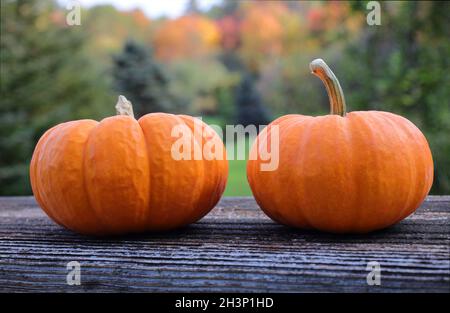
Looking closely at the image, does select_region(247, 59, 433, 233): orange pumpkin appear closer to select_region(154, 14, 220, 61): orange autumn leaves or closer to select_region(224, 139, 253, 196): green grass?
select_region(224, 139, 253, 196): green grass

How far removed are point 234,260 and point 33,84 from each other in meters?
5.90

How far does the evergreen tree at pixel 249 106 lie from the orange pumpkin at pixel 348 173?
2320 cm

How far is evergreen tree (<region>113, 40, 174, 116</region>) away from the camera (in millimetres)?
13727

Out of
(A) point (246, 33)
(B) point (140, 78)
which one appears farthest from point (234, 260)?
(A) point (246, 33)

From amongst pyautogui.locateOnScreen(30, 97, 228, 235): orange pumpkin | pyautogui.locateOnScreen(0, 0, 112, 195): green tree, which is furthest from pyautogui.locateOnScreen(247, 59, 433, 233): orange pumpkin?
pyautogui.locateOnScreen(0, 0, 112, 195): green tree

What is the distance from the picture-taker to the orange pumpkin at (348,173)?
110 cm

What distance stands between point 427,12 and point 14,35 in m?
5.13

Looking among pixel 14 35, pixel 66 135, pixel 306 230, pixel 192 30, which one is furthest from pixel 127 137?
pixel 192 30

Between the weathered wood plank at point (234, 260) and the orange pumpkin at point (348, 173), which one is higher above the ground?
the orange pumpkin at point (348, 173)

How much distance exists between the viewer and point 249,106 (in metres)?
24.5

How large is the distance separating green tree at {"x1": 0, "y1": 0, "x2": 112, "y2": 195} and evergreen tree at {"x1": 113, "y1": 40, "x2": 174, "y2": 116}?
5.01 meters

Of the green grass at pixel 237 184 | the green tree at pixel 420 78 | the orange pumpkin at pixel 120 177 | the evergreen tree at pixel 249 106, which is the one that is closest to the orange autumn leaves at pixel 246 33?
the evergreen tree at pixel 249 106

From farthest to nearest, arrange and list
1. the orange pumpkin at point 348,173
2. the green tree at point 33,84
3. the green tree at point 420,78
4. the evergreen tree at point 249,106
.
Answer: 1. the evergreen tree at point 249,106
2. the green tree at point 33,84
3. the green tree at point 420,78
4. the orange pumpkin at point 348,173

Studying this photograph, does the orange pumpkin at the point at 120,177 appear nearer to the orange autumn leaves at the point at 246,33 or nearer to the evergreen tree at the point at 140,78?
the evergreen tree at the point at 140,78
